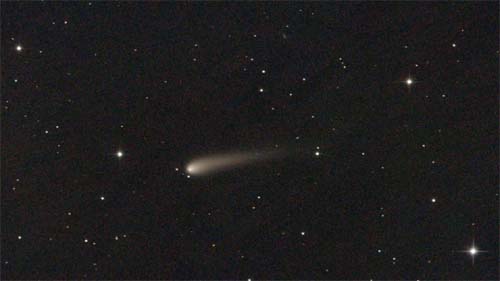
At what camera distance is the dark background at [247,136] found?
0.65 metres

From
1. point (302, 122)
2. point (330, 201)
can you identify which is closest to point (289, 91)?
point (302, 122)

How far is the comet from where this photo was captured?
659mm

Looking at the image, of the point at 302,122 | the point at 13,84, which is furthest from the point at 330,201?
the point at 13,84

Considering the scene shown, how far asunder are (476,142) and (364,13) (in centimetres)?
22

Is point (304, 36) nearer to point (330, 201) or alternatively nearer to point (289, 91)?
point (289, 91)

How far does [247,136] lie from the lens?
659 millimetres

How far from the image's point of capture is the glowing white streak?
2.16 ft

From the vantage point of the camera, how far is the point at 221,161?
2.16ft

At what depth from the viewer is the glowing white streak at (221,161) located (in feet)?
2.16

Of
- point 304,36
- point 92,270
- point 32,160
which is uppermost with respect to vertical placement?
point 304,36

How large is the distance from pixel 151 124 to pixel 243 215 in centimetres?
17

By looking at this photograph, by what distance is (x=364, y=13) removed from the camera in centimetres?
66

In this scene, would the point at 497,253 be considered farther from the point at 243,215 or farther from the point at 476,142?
the point at 243,215

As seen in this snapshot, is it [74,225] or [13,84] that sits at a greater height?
[13,84]
